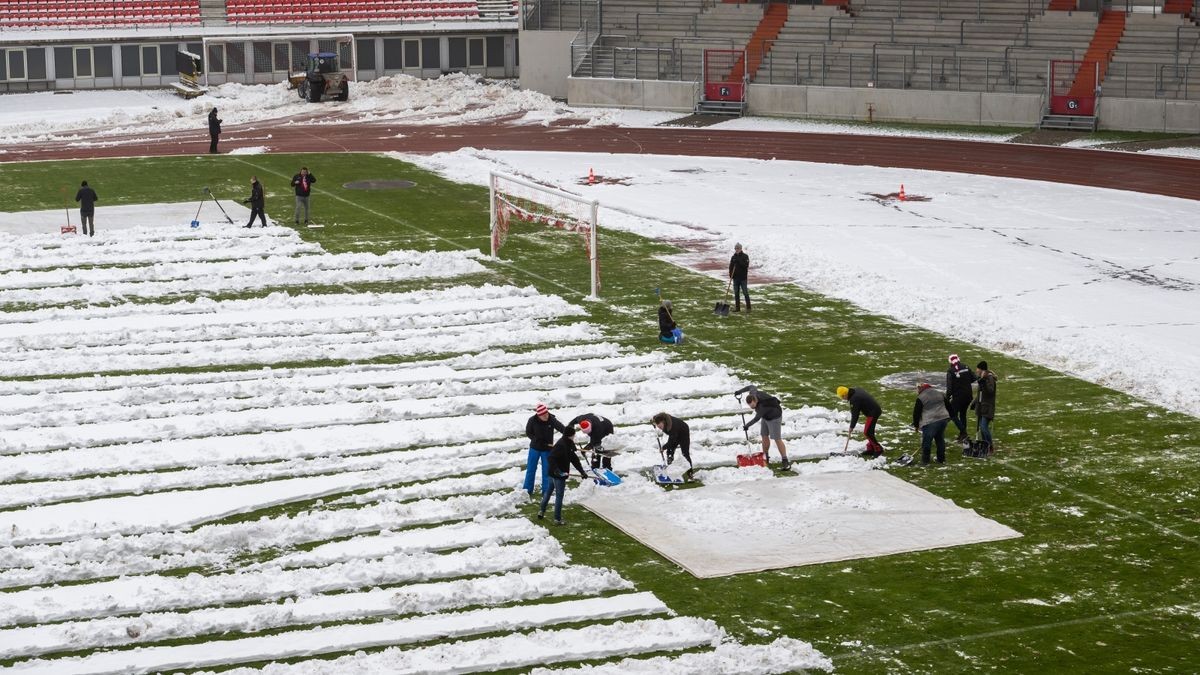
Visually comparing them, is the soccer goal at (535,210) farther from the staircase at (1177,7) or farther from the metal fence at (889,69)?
the staircase at (1177,7)

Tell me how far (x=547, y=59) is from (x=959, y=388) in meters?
48.7

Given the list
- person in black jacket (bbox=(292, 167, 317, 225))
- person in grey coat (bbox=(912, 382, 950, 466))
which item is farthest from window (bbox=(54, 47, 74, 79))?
person in grey coat (bbox=(912, 382, 950, 466))

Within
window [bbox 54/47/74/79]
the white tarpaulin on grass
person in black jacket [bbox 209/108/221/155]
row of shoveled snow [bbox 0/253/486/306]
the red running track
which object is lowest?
the white tarpaulin on grass

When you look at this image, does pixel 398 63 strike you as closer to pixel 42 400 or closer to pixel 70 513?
pixel 42 400

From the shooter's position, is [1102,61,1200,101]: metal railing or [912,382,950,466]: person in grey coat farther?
[1102,61,1200,101]: metal railing

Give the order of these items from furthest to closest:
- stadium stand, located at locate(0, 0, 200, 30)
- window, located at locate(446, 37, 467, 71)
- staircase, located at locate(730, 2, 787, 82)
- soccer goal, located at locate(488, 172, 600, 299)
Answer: window, located at locate(446, 37, 467, 71)
stadium stand, located at locate(0, 0, 200, 30)
staircase, located at locate(730, 2, 787, 82)
soccer goal, located at locate(488, 172, 600, 299)

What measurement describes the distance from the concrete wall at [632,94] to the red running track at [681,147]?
4444mm

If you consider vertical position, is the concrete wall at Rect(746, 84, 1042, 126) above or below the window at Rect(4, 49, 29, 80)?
below

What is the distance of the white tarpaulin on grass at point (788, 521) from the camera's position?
18.0 m

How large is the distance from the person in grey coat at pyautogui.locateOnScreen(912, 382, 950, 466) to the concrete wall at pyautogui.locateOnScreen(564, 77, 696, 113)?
42.5 meters

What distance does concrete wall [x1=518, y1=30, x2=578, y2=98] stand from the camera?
67438 mm

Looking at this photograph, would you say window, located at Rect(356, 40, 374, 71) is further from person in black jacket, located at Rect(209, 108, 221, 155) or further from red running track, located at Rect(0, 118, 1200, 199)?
person in black jacket, located at Rect(209, 108, 221, 155)

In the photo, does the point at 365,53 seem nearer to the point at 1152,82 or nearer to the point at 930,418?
the point at 1152,82

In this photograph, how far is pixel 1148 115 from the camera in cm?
5450
